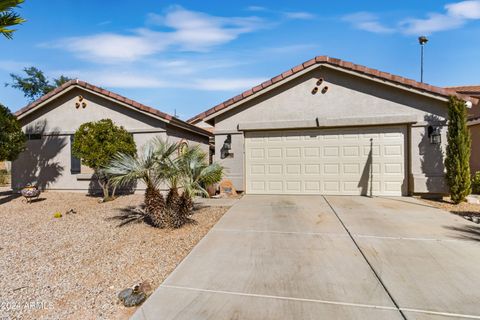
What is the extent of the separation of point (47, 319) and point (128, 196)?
7.97m

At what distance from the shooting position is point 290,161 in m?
Result: 10.0

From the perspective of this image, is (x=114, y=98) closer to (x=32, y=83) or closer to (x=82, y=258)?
(x=82, y=258)

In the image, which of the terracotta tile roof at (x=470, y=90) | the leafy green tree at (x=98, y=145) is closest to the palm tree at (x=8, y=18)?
the leafy green tree at (x=98, y=145)

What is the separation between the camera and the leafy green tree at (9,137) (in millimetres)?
9461

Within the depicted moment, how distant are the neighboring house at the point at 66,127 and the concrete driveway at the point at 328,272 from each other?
6645 millimetres

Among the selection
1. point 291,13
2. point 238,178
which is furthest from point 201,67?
point 238,178

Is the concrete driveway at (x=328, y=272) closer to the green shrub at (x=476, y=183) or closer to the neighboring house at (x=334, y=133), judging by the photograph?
the neighboring house at (x=334, y=133)

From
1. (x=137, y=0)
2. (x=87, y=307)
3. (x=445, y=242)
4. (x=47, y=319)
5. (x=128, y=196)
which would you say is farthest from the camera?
(x=128, y=196)

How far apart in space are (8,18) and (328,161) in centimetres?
1080

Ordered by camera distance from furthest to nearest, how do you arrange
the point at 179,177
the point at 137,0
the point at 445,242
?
1. the point at 137,0
2. the point at 179,177
3. the point at 445,242

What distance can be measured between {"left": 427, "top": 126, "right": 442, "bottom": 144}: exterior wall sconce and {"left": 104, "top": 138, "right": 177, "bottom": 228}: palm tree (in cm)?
845

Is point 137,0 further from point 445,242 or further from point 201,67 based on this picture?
point 445,242

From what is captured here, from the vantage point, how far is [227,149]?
10.4 metres

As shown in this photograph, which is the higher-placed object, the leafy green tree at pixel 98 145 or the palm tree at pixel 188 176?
the leafy green tree at pixel 98 145
